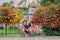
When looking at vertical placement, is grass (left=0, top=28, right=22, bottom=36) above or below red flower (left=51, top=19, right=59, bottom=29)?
below

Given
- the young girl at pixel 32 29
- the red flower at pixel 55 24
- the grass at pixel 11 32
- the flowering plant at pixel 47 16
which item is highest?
the flowering plant at pixel 47 16

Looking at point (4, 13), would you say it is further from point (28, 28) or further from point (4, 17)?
point (28, 28)

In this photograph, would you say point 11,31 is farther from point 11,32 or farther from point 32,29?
point 32,29

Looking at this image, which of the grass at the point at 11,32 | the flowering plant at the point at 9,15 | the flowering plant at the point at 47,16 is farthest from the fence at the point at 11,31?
the flowering plant at the point at 47,16

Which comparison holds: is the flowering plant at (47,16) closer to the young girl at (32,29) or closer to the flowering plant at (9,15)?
the young girl at (32,29)

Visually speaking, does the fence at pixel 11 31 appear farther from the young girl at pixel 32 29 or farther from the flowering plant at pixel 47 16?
the flowering plant at pixel 47 16

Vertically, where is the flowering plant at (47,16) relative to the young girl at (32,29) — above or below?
above

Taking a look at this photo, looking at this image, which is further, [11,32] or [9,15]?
[11,32]

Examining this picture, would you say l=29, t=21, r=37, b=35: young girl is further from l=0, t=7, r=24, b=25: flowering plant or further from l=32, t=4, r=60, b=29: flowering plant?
l=0, t=7, r=24, b=25: flowering plant

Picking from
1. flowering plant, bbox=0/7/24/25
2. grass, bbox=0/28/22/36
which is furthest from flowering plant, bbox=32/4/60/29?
grass, bbox=0/28/22/36

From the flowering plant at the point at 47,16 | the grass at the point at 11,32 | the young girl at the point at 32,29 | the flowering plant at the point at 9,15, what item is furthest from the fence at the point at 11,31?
the flowering plant at the point at 47,16

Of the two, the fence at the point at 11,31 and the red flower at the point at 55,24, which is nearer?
the red flower at the point at 55,24

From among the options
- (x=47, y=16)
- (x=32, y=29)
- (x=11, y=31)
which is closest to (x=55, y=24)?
(x=47, y=16)

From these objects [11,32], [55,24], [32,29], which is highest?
[55,24]
